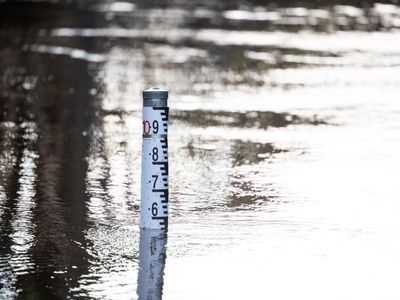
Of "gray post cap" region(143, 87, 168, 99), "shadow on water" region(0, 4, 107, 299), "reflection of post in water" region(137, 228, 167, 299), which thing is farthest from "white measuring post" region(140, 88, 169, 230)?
"shadow on water" region(0, 4, 107, 299)

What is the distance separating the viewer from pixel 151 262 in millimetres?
8734

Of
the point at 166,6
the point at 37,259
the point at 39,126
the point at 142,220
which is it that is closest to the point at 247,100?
the point at 39,126

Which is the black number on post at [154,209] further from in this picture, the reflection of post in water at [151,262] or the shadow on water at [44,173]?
the shadow on water at [44,173]

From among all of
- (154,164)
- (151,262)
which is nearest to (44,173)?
(154,164)

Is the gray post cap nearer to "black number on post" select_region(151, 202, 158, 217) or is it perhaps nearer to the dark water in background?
"black number on post" select_region(151, 202, 158, 217)

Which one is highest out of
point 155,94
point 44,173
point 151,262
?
point 155,94

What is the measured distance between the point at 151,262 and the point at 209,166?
484 centimetres

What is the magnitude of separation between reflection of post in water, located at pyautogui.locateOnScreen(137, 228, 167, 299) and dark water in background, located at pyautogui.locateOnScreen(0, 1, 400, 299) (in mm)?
19

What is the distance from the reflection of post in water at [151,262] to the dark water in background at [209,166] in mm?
19

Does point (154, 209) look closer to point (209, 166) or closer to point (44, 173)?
point (44, 173)

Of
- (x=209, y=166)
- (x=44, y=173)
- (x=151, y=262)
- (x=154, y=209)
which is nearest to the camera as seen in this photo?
(x=151, y=262)

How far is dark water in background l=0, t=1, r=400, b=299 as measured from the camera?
27.6ft

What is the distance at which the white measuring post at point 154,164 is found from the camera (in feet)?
32.5

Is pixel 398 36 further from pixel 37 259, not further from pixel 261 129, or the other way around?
pixel 37 259
